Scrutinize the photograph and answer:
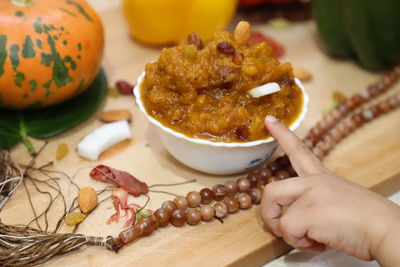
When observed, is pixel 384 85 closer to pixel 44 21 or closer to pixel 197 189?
pixel 197 189

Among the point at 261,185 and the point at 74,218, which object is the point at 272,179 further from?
the point at 74,218

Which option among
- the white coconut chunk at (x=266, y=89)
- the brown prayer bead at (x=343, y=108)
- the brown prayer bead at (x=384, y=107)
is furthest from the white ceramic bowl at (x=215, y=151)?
the brown prayer bead at (x=384, y=107)

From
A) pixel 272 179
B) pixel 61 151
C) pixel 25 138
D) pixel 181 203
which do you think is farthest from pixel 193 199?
pixel 25 138

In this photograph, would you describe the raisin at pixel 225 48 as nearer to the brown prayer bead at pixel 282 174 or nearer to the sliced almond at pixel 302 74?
the brown prayer bead at pixel 282 174

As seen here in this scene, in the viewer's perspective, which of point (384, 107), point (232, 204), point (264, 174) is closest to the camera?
point (232, 204)

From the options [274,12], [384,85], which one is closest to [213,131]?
[384,85]

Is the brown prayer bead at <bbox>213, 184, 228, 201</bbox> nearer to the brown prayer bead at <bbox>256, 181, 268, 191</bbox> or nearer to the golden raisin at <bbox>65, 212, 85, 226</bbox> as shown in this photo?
the brown prayer bead at <bbox>256, 181, 268, 191</bbox>

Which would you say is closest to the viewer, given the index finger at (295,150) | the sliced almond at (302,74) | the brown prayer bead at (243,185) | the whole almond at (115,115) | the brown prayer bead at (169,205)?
the index finger at (295,150)
